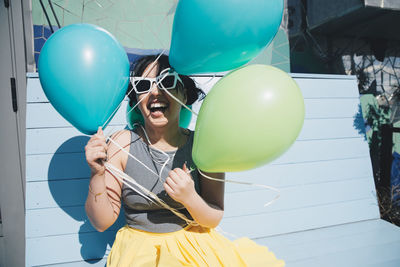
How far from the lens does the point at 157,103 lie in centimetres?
98

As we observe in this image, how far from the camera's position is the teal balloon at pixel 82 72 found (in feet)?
2.79

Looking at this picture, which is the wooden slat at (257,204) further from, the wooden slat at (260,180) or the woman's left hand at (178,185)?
the woman's left hand at (178,185)

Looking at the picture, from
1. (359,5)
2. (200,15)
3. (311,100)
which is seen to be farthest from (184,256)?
(359,5)

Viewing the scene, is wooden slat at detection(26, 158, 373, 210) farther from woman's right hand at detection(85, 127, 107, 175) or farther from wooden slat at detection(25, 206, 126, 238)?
woman's right hand at detection(85, 127, 107, 175)

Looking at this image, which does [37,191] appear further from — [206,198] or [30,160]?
[206,198]

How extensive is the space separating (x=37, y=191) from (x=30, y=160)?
19 centimetres

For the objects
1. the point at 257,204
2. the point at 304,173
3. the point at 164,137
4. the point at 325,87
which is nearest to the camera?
the point at 164,137

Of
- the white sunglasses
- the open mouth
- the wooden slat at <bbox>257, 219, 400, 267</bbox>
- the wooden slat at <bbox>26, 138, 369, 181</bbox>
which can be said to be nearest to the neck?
the open mouth

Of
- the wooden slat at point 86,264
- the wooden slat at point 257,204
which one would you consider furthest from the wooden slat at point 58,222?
the wooden slat at point 86,264

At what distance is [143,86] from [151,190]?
45cm

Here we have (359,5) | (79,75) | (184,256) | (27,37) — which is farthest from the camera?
(359,5)

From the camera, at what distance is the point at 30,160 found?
4.62 feet

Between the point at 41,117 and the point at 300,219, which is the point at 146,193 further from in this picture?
the point at 300,219

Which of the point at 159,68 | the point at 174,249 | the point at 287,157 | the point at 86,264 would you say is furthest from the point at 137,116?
the point at 287,157
